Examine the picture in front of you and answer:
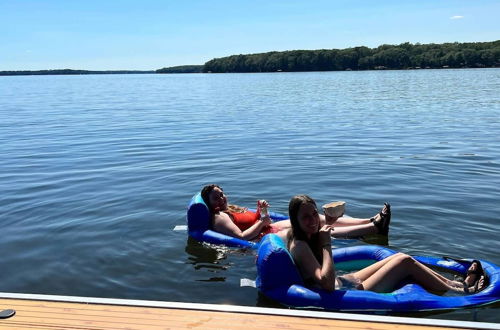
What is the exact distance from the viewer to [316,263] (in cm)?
562

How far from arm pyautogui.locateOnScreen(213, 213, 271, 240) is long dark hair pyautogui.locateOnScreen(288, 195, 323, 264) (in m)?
2.00

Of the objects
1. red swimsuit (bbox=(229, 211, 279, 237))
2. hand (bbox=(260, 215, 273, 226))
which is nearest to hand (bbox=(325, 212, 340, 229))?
hand (bbox=(260, 215, 273, 226))

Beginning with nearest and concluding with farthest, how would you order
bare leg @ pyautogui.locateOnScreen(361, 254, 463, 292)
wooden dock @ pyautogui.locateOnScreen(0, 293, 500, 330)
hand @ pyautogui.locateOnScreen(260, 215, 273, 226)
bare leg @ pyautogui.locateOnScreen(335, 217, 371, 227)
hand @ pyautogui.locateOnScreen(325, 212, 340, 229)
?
wooden dock @ pyautogui.locateOnScreen(0, 293, 500, 330)
bare leg @ pyautogui.locateOnScreen(361, 254, 463, 292)
hand @ pyautogui.locateOnScreen(260, 215, 273, 226)
hand @ pyautogui.locateOnScreen(325, 212, 340, 229)
bare leg @ pyautogui.locateOnScreen(335, 217, 371, 227)

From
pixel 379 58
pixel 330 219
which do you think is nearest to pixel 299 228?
pixel 330 219

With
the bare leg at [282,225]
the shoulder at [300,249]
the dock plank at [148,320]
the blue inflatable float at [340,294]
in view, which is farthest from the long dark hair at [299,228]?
the bare leg at [282,225]

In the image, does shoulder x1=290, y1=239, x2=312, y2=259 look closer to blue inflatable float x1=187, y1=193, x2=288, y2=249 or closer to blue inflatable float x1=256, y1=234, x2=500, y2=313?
blue inflatable float x1=256, y1=234, x2=500, y2=313

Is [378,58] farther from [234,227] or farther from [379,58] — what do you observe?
[234,227]

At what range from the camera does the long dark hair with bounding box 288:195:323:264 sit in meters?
5.43

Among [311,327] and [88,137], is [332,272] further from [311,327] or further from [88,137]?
[88,137]

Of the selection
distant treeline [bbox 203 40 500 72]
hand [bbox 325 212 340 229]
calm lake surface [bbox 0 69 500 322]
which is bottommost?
calm lake surface [bbox 0 69 500 322]

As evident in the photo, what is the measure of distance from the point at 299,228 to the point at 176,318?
1.70 meters

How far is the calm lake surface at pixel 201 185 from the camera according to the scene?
23.7 feet

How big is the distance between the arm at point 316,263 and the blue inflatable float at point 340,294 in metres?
0.08

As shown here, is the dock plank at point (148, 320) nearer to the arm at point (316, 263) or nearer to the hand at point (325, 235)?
the arm at point (316, 263)
